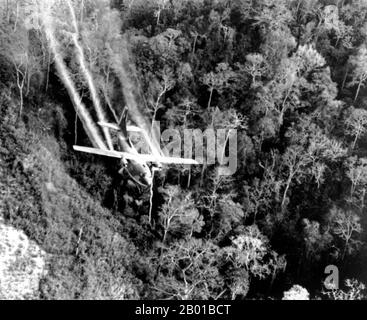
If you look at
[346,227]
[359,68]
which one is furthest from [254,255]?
[359,68]

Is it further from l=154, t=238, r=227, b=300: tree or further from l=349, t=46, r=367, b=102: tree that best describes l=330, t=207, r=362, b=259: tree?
l=349, t=46, r=367, b=102: tree

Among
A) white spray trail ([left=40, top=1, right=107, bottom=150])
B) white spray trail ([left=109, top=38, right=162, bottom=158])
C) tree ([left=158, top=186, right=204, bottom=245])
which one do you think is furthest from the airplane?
white spray trail ([left=109, top=38, right=162, bottom=158])

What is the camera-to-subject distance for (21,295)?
3778cm

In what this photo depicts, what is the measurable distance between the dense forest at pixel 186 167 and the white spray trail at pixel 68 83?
143mm

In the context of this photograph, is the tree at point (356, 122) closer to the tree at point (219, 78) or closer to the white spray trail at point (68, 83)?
the tree at point (219, 78)

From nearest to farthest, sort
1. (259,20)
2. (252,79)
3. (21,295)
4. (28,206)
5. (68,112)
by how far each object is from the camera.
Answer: (21,295)
(28,206)
(68,112)
(252,79)
(259,20)

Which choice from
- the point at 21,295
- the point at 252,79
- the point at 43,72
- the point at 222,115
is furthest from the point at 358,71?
the point at 21,295

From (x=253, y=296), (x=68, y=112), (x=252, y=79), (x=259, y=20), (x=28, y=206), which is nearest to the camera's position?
(x=28, y=206)

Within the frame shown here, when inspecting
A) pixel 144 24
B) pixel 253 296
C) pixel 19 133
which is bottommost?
pixel 253 296

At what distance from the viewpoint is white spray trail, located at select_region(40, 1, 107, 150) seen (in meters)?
53.0

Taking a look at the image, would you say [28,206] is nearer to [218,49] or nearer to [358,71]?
[218,49]

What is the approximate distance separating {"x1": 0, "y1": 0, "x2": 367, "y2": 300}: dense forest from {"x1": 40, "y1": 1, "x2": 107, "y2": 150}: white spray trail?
143 millimetres

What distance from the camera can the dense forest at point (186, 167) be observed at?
4550 centimetres

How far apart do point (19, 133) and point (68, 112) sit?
5.87 m
